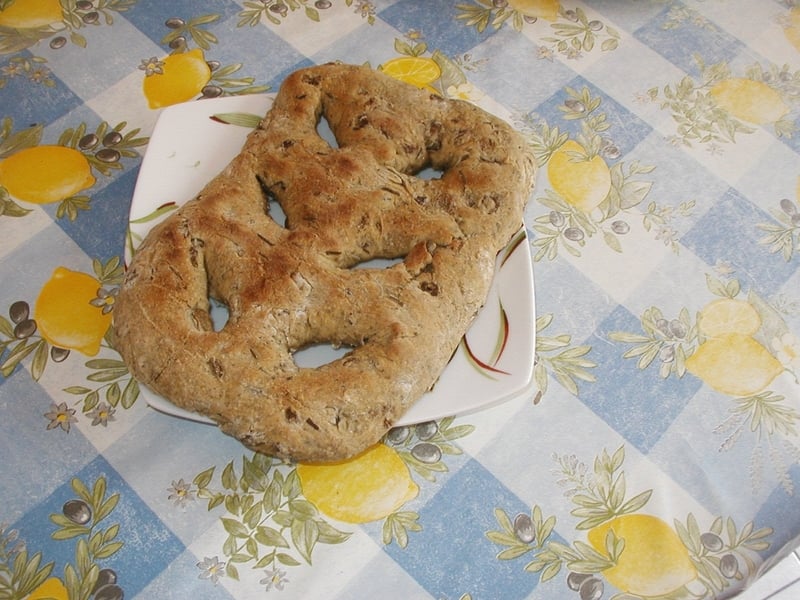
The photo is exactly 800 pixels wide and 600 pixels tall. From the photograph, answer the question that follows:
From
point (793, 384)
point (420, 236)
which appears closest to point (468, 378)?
point (420, 236)

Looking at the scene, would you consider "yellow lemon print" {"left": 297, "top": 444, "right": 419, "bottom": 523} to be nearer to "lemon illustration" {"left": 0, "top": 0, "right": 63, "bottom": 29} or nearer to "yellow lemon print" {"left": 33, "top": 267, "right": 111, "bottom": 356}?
"yellow lemon print" {"left": 33, "top": 267, "right": 111, "bottom": 356}

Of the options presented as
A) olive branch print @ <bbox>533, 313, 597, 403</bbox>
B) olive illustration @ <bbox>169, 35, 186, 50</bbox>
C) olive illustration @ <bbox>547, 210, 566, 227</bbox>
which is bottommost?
olive branch print @ <bbox>533, 313, 597, 403</bbox>

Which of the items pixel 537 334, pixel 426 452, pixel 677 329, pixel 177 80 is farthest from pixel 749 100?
pixel 177 80

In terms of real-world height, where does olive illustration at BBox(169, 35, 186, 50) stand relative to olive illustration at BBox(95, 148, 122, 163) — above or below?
above

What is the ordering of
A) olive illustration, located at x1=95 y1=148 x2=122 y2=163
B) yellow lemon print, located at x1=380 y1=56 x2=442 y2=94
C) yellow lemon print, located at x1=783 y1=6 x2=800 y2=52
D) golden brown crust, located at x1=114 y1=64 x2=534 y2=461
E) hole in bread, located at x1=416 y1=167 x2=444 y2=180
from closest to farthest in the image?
golden brown crust, located at x1=114 y1=64 x2=534 y2=461 < hole in bread, located at x1=416 y1=167 x2=444 y2=180 < olive illustration, located at x1=95 y1=148 x2=122 y2=163 < yellow lemon print, located at x1=380 y1=56 x2=442 y2=94 < yellow lemon print, located at x1=783 y1=6 x2=800 y2=52

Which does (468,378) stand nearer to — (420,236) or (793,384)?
(420,236)

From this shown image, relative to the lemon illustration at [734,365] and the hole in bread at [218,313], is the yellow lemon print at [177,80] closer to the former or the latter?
the hole in bread at [218,313]

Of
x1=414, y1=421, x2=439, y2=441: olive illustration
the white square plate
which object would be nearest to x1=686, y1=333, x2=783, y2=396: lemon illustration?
the white square plate
